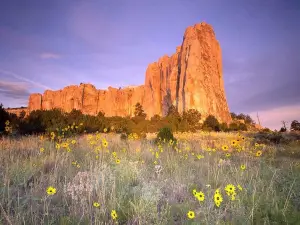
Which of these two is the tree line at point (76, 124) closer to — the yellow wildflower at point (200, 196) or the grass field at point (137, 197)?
the grass field at point (137, 197)

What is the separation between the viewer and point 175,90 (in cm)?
6775

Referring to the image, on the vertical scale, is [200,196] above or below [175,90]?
below

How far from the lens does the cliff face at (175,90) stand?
60031 mm

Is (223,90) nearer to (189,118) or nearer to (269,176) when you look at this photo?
(189,118)

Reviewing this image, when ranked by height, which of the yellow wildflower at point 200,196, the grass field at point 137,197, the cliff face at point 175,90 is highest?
the cliff face at point 175,90

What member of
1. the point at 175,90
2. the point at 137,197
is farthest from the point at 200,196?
the point at 175,90

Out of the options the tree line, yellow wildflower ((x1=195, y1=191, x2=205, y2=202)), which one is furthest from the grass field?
the tree line

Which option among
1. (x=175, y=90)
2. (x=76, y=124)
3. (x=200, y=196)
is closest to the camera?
(x=200, y=196)

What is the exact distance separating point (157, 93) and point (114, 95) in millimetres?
21241

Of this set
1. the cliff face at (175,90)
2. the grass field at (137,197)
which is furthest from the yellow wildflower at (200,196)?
the cliff face at (175,90)

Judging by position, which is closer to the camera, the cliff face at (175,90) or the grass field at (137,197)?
the grass field at (137,197)

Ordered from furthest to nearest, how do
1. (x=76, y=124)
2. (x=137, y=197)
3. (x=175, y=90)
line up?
1. (x=175, y=90)
2. (x=76, y=124)
3. (x=137, y=197)

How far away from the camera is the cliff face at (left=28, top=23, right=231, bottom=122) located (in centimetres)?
6003

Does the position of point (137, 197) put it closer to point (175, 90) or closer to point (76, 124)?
point (76, 124)
